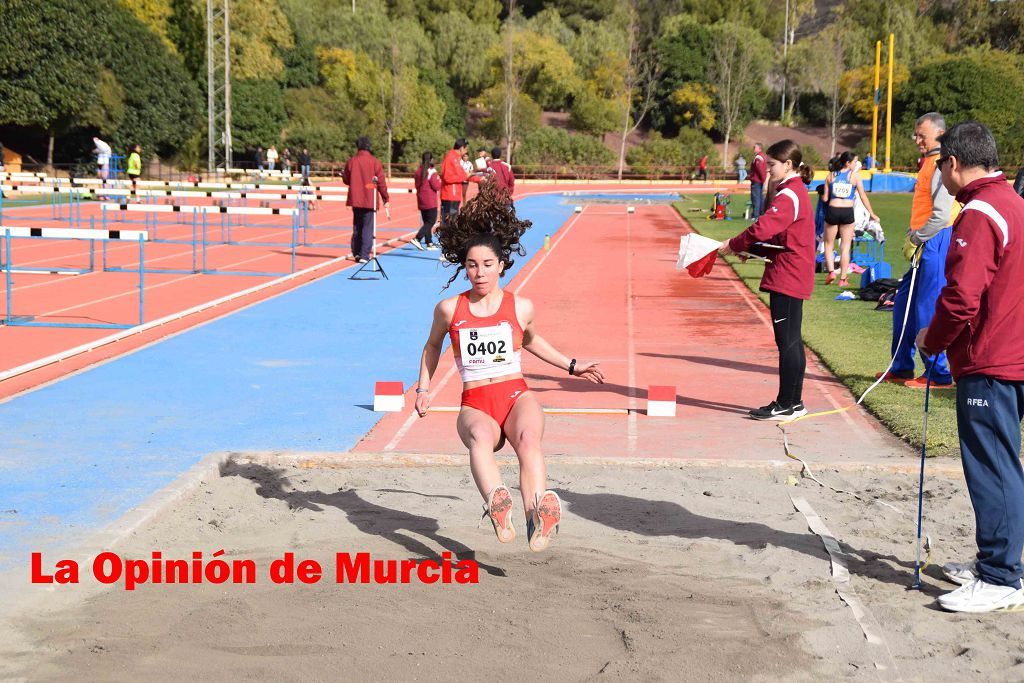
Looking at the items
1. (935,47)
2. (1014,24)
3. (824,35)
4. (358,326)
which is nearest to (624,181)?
(824,35)

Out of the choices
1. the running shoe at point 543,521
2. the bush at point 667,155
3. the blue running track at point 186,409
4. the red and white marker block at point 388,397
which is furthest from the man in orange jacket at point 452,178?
the bush at point 667,155

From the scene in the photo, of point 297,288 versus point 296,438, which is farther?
point 297,288

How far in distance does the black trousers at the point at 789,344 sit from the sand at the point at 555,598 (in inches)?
74.3

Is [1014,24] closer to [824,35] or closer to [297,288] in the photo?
[824,35]

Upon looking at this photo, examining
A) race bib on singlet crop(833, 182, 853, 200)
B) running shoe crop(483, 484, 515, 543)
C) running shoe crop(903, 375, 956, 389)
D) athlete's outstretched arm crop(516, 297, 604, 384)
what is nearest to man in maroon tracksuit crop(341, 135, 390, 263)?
race bib on singlet crop(833, 182, 853, 200)

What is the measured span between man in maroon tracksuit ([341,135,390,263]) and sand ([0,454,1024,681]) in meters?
12.7

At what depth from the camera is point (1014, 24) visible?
92938 mm

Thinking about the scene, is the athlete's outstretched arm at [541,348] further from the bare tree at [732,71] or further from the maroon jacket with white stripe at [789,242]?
the bare tree at [732,71]

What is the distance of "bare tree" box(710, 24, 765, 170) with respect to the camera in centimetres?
→ 8175

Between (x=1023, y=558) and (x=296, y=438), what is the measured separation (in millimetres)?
→ 4802

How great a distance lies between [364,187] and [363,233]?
0.97 m

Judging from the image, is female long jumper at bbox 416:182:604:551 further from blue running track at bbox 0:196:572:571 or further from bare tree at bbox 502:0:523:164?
bare tree at bbox 502:0:523:164

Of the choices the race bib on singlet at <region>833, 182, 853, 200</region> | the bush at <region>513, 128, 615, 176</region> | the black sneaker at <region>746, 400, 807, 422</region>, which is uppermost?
the bush at <region>513, 128, 615, 176</region>

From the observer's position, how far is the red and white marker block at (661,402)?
9250mm
